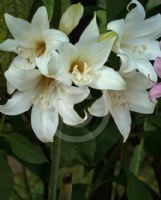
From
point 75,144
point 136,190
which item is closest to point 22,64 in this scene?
point 75,144

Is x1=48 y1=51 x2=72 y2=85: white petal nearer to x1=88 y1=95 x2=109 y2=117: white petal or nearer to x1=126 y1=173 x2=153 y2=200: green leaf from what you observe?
x1=88 y1=95 x2=109 y2=117: white petal

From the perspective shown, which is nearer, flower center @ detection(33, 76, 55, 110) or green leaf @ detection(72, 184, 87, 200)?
flower center @ detection(33, 76, 55, 110)

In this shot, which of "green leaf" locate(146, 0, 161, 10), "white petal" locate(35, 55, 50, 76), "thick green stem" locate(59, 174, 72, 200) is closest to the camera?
"white petal" locate(35, 55, 50, 76)

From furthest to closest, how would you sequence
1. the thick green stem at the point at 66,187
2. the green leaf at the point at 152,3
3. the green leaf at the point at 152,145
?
the green leaf at the point at 152,145 < the green leaf at the point at 152,3 < the thick green stem at the point at 66,187

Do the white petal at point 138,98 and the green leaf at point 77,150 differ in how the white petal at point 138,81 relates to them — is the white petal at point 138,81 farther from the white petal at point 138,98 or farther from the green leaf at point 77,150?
the green leaf at point 77,150

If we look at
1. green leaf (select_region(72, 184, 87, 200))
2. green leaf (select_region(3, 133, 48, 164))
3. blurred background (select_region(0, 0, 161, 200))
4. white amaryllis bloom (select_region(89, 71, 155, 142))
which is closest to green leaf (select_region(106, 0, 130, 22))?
blurred background (select_region(0, 0, 161, 200))

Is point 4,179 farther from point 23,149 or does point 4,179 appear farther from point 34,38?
point 34,38

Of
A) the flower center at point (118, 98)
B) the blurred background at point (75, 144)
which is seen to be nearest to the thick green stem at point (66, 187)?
the blurred background at point (75, 144)
